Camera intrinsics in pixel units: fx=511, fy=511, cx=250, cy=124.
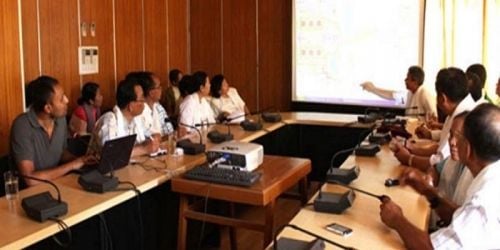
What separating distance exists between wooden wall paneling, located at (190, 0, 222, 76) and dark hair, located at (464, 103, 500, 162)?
564 cm

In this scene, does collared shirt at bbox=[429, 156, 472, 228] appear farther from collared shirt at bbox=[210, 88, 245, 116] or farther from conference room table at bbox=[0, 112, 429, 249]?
collared shirt at bbox=[210, 88, 245, 116]

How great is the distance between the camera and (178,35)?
23.5 feet

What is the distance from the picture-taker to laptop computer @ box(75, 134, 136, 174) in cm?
270

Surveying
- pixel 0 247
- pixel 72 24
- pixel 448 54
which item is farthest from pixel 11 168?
pixel 448 54

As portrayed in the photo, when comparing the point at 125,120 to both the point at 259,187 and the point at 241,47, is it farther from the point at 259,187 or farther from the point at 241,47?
the point at 241,47

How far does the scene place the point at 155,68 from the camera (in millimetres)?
6738

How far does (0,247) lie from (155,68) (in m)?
5.04

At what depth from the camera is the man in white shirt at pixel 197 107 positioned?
186 inches

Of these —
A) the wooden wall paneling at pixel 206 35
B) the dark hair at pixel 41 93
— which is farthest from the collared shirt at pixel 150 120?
the wooden wall paneling at pixel 206 35

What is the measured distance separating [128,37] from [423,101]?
139 inches

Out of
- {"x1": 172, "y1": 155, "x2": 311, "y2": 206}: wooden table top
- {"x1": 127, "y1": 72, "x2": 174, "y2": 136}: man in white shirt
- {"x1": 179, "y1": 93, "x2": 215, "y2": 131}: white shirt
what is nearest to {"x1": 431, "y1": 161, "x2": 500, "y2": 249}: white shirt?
{"x1": 172, "y1": 155, "x2": 311, "y2": 206}: wooden table top

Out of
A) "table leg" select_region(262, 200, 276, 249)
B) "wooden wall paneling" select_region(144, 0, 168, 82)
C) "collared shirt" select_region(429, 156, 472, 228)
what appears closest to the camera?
"collared shirt" select_region(429, 156, 472, 228)

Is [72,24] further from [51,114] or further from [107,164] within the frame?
[107,164]

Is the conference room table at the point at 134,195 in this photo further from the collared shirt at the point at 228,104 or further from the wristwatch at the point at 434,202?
the collared shirt at the point at 228,104
